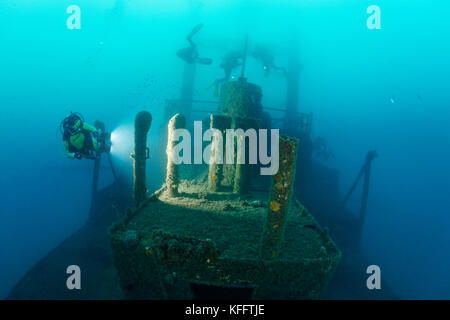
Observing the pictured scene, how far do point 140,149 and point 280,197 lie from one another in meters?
4.20

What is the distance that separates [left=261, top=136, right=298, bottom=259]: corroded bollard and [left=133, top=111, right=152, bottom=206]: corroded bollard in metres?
3.93

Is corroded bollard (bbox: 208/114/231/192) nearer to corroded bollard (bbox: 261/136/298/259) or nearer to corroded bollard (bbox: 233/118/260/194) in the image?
corroded bollard (bbox: 233/118/260/194)

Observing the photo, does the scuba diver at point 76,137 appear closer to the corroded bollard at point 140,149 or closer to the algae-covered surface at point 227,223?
the corroded bollard at point 140,149

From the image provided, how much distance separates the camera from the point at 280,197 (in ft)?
12.0

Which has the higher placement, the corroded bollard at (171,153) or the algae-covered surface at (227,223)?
the corroded bollard at (171,153)

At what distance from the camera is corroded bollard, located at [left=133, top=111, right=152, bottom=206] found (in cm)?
609

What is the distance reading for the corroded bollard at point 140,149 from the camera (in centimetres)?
609

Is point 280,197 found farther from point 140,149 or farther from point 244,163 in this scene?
point 140,149

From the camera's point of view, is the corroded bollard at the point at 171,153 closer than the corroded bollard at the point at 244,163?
Yes

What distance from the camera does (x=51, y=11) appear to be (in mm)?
80500

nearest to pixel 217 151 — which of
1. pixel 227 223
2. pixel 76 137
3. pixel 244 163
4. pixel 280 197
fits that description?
pixel 244 163

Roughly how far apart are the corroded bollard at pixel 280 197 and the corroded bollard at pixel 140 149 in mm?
3927

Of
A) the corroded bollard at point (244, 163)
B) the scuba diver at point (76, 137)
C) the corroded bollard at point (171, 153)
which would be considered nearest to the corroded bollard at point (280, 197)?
the corroded bollard at point (244, 163)
